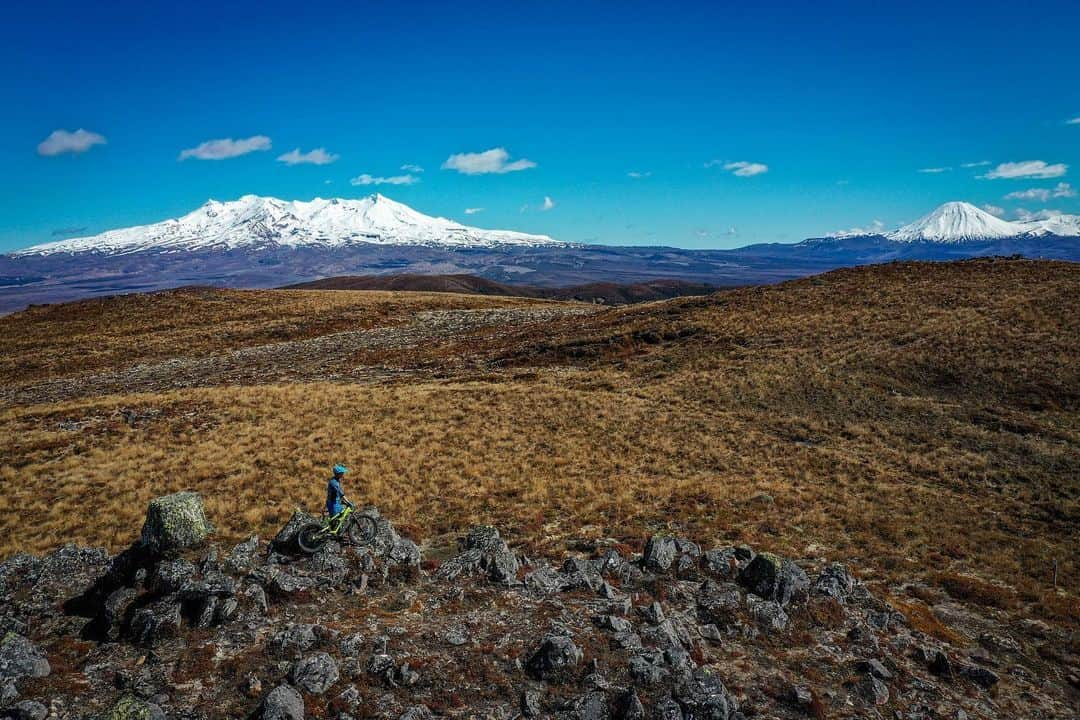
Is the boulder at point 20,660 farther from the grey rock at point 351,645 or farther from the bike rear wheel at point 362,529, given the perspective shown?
the bike rear wheel at point 362,529

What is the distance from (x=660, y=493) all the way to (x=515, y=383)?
66.5 feet

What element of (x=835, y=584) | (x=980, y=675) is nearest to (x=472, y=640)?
(x=835, y=584)

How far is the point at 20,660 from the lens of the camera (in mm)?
9508

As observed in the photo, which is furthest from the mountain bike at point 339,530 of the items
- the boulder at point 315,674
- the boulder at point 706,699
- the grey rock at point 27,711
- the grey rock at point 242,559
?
the boulder at point 706,699

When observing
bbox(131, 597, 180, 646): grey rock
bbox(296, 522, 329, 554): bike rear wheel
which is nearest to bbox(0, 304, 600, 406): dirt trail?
bbox(296, 522, 329, 554): bike rear wheel

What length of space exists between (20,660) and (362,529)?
270 inches

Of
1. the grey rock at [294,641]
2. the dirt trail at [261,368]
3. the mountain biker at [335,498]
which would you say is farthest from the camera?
the dirt trail at [261,368]

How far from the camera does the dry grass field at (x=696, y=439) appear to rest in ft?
59.0

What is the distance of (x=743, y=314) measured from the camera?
169ft

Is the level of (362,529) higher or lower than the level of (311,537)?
lower

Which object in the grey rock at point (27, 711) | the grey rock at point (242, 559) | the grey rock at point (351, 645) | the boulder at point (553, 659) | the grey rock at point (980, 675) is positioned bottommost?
the grey rock at point (980, 675)

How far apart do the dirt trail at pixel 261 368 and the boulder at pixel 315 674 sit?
34.9 m

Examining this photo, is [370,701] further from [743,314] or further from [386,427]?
[743,314]

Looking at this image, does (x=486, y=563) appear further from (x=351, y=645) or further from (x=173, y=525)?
(x=173, y=525)
